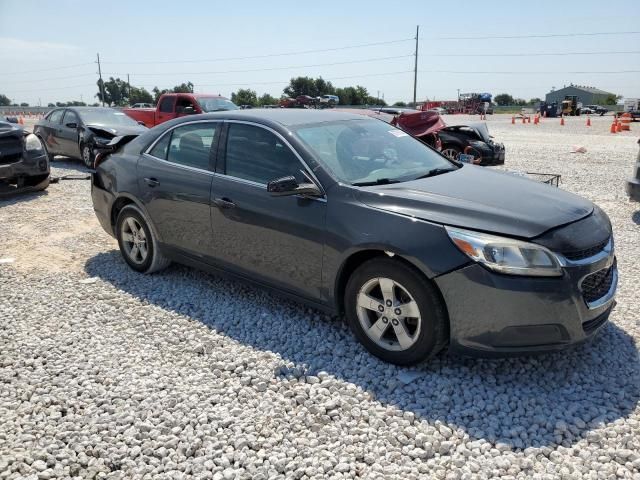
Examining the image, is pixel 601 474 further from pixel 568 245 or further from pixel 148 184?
pixel 148 184

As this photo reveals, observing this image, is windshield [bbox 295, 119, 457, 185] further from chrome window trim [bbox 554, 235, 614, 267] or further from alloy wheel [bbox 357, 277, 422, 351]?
chrome window trim [bbox 554, 235, 614, 267]

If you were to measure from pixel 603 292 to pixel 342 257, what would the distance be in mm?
1632

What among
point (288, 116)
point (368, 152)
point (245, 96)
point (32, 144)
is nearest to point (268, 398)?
point (368, 152)

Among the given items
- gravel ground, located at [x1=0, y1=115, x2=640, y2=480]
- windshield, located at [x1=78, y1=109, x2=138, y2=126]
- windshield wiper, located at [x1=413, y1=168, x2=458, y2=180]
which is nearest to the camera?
gravel ground, located at [x1=0, y1=115, x2=640, y2=480]

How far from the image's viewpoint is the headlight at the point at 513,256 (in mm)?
2947

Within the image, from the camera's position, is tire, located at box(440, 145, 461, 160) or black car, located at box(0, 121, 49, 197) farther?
tire, located at box(440, 145, 461, 160)

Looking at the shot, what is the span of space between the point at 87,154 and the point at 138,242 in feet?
25.3

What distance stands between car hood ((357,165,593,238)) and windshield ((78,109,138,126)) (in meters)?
10.6

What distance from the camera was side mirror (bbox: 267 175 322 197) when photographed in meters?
3.58

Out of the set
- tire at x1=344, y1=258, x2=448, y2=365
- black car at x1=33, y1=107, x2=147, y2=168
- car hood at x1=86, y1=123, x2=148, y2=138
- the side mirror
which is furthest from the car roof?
car hood at x1=86, y1=123, x2=148, y2=138

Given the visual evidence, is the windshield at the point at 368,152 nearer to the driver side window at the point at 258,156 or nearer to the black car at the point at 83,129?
the driver side window at the point at 258,156

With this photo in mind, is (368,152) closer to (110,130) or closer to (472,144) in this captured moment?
(472,144)

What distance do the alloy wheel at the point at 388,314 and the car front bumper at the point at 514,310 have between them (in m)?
0.26

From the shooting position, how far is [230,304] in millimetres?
4500
